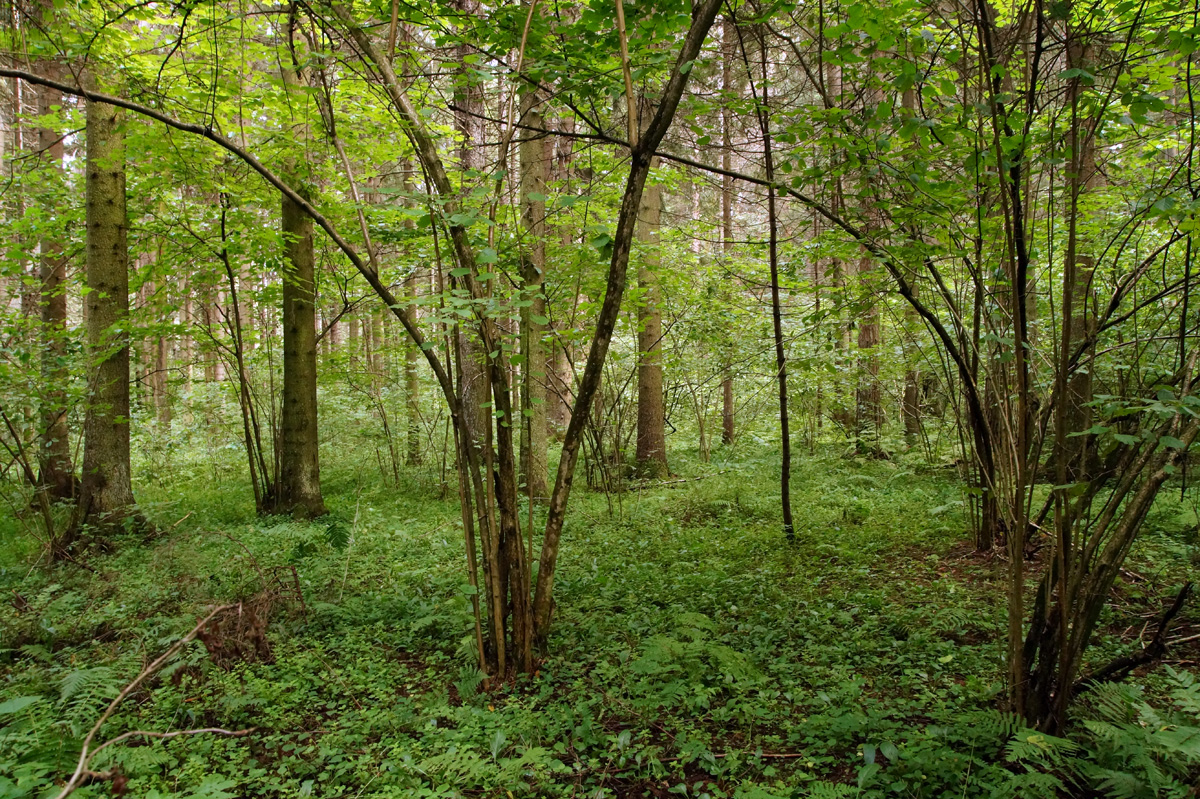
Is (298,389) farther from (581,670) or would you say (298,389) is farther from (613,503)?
(581,670)

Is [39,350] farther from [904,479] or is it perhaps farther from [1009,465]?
[904,479]

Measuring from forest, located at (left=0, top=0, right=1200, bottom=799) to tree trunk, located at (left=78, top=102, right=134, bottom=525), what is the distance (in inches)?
1.5

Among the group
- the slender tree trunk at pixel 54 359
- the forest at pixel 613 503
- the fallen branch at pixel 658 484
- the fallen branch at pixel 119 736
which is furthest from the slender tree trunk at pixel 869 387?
the slender tree trunk at pixel 54 359

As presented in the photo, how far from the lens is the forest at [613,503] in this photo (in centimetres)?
241

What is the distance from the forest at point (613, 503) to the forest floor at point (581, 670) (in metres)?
0.03

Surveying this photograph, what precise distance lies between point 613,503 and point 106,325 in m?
6.05

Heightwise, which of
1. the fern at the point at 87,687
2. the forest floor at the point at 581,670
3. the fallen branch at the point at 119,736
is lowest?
the forest floor at the point at 581,670

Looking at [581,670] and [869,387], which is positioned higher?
[869,387]

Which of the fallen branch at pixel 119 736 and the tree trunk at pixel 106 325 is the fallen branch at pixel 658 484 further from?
the fallen branch at pixel 119 736

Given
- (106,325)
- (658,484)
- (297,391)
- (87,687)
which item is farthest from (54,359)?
(658,484)

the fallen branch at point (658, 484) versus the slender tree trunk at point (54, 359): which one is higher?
the slender tree trunk at point (54, 359)

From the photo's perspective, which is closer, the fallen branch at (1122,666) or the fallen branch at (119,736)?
the fallen branch at (119,736)

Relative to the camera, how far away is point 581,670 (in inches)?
137

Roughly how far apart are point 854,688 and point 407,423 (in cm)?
861
